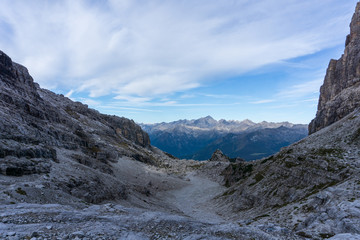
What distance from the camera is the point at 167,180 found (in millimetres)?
111312

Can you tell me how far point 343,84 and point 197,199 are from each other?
551 ft

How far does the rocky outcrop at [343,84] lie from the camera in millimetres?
129850

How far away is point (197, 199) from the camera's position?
8619 cm

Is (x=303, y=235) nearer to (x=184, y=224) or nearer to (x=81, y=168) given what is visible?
(x=184, y=224)

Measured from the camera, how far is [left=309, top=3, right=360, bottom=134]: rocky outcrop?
426 ft

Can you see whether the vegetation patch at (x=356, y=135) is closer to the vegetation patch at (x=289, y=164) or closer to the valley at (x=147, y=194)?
the valley at (x=147, y=194)

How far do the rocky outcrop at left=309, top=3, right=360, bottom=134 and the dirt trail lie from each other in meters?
94.0

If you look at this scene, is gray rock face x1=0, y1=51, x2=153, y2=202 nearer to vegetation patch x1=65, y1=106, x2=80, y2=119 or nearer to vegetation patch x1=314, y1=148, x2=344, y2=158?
vegetation patch x1=314, y1=148, x2=344, y2=158

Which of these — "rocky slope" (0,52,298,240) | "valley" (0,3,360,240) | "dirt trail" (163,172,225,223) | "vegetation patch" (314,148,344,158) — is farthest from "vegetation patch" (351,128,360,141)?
"dirt trail" (163,172,225,223)

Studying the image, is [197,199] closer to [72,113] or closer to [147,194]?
[147,194]

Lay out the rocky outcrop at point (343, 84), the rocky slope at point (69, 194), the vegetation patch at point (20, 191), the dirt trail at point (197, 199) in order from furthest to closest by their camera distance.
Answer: the rocky outcrop at point (343, 84), the dirt trail at point (197, 199), the vegetation patch at point (20, 191), the rocky slope at point (69, 194)

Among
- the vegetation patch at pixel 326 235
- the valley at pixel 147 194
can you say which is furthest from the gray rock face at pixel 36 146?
the vegetation patch at pixel 326 235

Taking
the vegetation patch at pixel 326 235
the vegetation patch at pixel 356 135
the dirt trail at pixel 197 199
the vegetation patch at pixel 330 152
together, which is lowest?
the dirt trail at pixel 197 199

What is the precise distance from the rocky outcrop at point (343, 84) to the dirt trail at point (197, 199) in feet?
308
